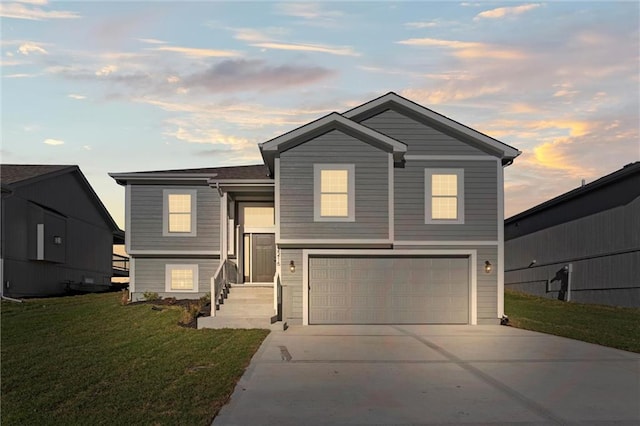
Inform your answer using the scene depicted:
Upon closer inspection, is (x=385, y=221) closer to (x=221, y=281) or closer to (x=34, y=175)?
(x=221, y=281)

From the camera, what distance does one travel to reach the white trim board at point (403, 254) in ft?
58.7

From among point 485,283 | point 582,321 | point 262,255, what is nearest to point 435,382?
point 485,283

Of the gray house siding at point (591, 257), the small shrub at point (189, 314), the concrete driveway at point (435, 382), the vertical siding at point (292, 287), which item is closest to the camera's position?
the concrete driveway at point (435, 382)

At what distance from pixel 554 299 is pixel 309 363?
21.8 metres

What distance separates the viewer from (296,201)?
57.8 ft

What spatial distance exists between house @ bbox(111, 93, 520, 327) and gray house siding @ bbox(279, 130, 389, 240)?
3cm

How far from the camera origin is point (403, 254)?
18.2 m

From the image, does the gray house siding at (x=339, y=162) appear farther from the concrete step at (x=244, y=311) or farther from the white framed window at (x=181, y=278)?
the white framed window at (x=181, y=278)

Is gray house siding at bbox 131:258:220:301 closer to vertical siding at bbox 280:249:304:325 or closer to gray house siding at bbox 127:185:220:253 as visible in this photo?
gray house siding at bbox 127:185:220:253

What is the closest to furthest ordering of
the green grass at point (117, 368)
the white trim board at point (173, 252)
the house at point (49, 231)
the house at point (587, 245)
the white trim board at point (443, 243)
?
the green grass at point (117, 368), the white trim board at point (443, 243), the white trim board at point (173, 252), the house at point (587, 245), the house at point (49, 231)

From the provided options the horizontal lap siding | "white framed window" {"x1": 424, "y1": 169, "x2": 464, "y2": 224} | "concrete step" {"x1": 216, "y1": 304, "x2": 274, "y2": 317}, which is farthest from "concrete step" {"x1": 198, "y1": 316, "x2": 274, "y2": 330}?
"white framed window" {"x1": 424, "y1": 169, "x2": 464, "y2": 224}

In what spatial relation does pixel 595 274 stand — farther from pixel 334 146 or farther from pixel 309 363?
pixel 309 363

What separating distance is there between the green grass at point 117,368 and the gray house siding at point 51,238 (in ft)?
24.4

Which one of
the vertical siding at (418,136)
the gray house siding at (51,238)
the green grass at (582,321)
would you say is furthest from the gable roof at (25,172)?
the green grass at (582,321)
